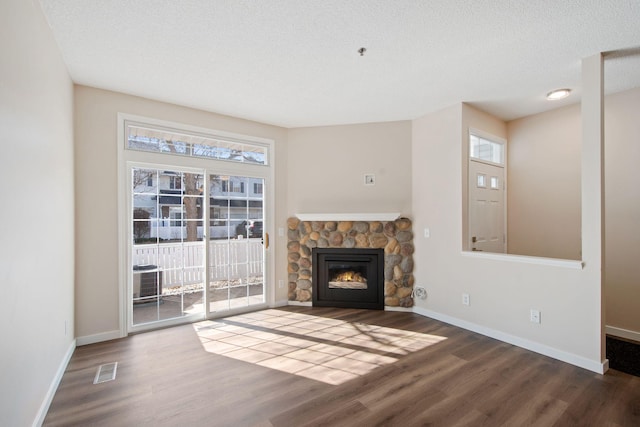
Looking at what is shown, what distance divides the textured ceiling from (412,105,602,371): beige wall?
0.64 m

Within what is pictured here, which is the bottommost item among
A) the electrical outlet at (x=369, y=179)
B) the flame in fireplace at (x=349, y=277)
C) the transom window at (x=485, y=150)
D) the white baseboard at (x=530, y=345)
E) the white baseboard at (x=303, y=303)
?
the white baseboard at (x=303, y=303)

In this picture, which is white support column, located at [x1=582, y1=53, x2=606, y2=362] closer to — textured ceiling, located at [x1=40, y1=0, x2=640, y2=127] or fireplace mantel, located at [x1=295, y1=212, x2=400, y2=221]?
textured ceiling, located at [x1=40, y1=0, x2=640, y2=127]

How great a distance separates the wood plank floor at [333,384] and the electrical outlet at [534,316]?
326 millimetres

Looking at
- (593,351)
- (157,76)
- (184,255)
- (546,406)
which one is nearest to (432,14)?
(157,76)

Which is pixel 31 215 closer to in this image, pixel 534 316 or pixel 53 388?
pixel 53 388

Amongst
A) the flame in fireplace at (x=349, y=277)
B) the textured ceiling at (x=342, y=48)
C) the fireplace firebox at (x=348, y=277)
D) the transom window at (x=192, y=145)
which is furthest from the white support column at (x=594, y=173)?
the transom window at (x=192, y=145)

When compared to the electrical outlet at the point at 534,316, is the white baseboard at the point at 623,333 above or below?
below

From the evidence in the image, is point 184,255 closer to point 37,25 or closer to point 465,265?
point 37,25

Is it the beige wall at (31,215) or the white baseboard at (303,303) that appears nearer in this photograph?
the beige wall at (31,215)

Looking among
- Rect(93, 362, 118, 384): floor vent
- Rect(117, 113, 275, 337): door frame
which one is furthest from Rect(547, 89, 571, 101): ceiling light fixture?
Rect(93, 362, 118, 384): floor vent

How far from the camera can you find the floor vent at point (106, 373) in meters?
2.40

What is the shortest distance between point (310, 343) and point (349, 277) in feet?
5.02

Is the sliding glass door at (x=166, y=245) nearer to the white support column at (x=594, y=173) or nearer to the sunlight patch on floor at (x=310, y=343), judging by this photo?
the sunlight patch on floor at (x=310, y=343)

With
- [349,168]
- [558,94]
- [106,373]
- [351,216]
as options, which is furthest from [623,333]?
[106,373]
